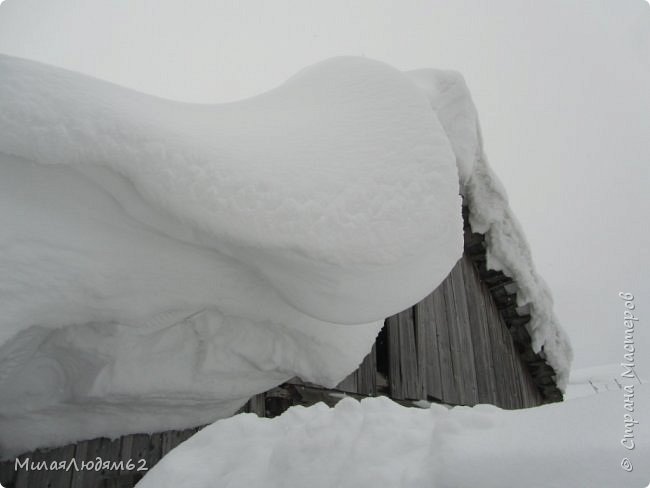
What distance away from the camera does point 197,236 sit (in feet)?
4.42

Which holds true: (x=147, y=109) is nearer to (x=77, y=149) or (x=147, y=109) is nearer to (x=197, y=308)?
(x=77, y=149)

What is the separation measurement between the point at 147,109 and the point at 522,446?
44.2 inches

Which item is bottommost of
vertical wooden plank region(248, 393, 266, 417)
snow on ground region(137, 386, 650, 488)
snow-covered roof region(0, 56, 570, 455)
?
snow on ground region(137, 386, 650, 488)

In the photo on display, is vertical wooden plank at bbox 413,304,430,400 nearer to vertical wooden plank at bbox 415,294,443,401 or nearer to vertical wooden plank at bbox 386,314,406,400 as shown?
vertical wooden plank at bbox 415,294,443,401

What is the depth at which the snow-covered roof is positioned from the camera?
3.66 ft

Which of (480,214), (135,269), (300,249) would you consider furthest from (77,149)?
(480,214)

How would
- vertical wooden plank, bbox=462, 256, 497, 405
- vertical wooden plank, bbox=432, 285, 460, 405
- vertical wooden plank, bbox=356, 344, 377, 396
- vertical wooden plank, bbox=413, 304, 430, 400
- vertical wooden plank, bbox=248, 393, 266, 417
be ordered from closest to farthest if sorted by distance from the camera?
1. vertical wooden plank, bbox=248, 393, 266, 417
2. vertical wooden plank, bbox=356, 344, 377, 396
3. vertical wooden plank, bbox=413, 304, 430, 400
4. vertical wooden plank, bbox=432, 285, 460, 405
5. vertical wooden plank, bbox=462, 256, 497, 405

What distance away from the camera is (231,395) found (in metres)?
1.84

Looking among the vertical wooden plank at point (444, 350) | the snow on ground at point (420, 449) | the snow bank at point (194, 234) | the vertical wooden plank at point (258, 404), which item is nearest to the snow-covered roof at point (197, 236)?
the snow bank at point (194, 234)

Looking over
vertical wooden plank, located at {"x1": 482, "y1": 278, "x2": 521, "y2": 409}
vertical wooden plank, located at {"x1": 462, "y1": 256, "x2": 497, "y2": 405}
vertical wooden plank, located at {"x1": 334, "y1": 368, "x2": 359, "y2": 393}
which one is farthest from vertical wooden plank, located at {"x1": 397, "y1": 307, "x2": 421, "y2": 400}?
vertical wooden plank, located at {"x1": 482, "y1": 278, "x2": 521, "y2": 409}

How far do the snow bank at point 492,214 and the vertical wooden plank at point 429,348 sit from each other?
2.60 ft

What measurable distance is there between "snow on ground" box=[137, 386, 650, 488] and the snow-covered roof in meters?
0.42

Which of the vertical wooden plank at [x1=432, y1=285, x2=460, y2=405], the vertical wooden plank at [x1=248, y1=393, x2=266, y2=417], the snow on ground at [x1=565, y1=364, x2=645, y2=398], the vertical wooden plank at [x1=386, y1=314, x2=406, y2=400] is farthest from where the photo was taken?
the snow on ground at [x1=565, y1=364, x2=645, y2=398]

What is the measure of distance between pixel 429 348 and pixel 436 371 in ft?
0.52
